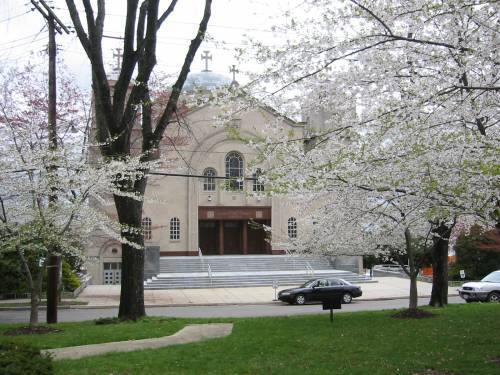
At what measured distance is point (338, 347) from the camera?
9.64m

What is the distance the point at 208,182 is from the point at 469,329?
1293 inches

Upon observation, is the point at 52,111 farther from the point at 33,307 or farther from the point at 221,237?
the point at 221,237

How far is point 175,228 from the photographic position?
1645 inches

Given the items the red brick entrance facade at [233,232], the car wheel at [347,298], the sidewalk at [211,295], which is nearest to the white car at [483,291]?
the sidewalk at [211,295]

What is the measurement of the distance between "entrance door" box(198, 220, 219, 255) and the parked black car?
18.0 m

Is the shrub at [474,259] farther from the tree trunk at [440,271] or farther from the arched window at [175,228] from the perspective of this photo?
the tree trunk at [440,271]

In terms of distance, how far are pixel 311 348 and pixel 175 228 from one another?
108 ft

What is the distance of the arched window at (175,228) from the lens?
41594mm

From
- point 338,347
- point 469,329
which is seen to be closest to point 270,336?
point 338,347

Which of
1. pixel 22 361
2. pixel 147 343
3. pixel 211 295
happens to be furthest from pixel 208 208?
pixel 22 361

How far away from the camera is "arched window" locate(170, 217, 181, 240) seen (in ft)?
136

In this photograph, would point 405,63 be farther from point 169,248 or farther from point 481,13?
point 169,248

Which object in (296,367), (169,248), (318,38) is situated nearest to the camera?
(318,38)

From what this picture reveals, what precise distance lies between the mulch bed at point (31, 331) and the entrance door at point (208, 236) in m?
30.6
